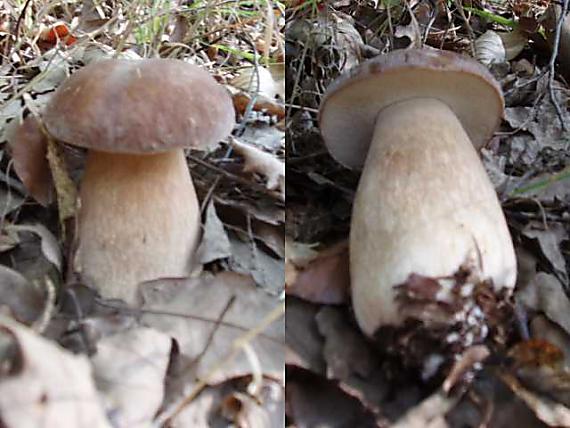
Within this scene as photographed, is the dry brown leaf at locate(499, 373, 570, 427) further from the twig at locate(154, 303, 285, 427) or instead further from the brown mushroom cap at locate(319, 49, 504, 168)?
the brown mushroom cap at locate(319, 49, 504, 168)

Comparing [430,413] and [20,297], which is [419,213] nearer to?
[430,413]

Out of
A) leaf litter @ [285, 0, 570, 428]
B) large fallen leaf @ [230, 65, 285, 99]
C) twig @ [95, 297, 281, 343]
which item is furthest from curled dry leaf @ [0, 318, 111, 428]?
large fallen leaf @ [230, 65, 285, 99]

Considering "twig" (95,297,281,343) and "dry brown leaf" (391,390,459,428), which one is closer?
"dry brown leaf" (391,390,459,428)

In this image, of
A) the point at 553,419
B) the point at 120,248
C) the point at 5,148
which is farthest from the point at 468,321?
the point at 5,148

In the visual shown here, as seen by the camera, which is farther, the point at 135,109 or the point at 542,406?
the point at 135,109

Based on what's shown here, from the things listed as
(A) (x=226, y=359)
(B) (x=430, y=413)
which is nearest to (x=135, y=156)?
(A) (x=226, y=359)

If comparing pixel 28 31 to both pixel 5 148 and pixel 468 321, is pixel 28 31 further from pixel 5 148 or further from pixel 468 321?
pixel 468 321

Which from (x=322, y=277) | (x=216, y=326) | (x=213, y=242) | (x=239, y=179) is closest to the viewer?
(x=216, y=326)
